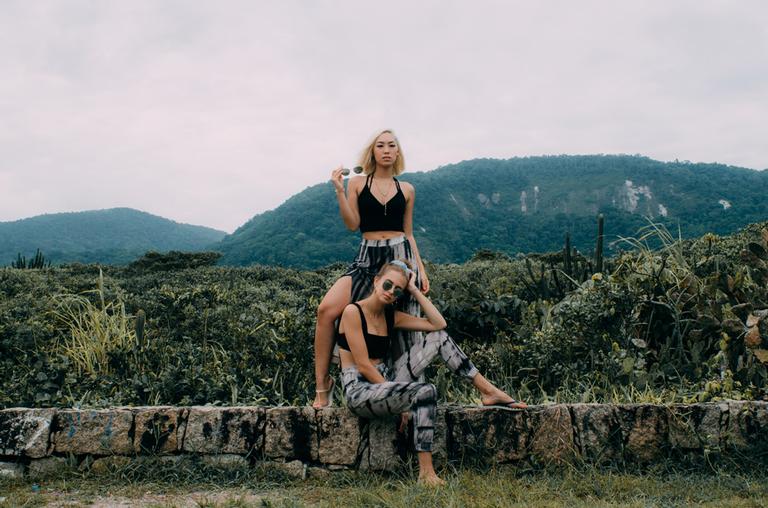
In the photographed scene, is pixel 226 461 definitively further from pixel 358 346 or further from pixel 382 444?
pixel 358 346

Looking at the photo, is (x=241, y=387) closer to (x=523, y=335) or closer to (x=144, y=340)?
(x=144, y=340)

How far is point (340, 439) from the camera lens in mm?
3529

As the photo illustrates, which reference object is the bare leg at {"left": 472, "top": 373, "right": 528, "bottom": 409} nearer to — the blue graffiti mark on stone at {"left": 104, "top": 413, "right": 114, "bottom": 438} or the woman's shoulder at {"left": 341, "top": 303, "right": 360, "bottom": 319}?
the woman's shoulder at {"left": 341, "top": 303, "right": 360, "bottom": 319}

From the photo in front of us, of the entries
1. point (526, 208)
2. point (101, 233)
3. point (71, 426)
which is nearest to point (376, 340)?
point (71, 426)

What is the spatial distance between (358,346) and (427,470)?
73 cm

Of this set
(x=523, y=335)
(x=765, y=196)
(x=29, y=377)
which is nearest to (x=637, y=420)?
(x=523, y=335)

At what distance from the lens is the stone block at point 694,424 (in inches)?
138

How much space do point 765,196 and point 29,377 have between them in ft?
181

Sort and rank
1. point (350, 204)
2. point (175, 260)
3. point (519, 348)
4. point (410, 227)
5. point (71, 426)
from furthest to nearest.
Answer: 1. point (175, 260)
2. point (519, 348)
3. point (410, 227)
4. point (350, 204)
5. point (71, 426)

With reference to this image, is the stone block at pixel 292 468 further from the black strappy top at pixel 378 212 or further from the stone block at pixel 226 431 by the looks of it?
the black strappy top at pixel 378 212

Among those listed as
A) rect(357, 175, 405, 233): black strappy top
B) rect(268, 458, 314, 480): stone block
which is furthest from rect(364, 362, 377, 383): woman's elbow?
rect(357, 175, 405, 233): black strappy top

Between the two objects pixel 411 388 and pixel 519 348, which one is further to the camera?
pixel 519 348

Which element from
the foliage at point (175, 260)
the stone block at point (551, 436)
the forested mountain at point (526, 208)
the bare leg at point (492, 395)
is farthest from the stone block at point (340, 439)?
the forested mountain at point (526, 208)

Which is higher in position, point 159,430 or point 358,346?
point 358,346
